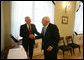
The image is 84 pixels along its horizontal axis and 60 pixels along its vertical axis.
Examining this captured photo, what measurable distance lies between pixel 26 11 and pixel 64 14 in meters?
1.72

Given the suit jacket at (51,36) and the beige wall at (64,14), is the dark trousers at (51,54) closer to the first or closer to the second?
the suit jacket at (51,36)

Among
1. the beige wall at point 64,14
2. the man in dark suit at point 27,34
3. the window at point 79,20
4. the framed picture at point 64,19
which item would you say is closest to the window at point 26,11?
the beige wall at point 64,14

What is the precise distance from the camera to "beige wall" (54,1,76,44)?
4047 millimetres

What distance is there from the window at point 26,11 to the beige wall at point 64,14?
0.28m

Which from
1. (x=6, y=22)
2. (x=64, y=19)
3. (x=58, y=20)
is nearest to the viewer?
(x=6, y=22)

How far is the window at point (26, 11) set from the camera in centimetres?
331

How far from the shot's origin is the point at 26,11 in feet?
11.4

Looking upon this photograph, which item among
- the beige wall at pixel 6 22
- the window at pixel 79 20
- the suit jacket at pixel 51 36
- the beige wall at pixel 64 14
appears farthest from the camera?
the window at pixel 79 20

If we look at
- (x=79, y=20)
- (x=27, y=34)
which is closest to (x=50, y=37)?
(x=27, y=34)

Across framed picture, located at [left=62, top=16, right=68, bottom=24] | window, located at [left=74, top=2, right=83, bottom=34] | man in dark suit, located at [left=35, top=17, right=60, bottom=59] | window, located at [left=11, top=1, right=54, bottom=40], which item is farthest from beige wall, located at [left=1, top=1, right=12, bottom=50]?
window, located at [left=74, top=2, right=83, bottom=34]

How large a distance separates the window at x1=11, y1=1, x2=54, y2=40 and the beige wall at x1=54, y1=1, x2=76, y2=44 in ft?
0.93

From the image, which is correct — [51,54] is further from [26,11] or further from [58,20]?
[58,20]

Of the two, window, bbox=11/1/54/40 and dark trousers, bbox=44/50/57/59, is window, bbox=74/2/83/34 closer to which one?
window, bbox=11/1/54/40

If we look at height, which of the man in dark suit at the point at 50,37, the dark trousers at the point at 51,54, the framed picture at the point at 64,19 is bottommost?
the dark trousers at the point at 51,54
